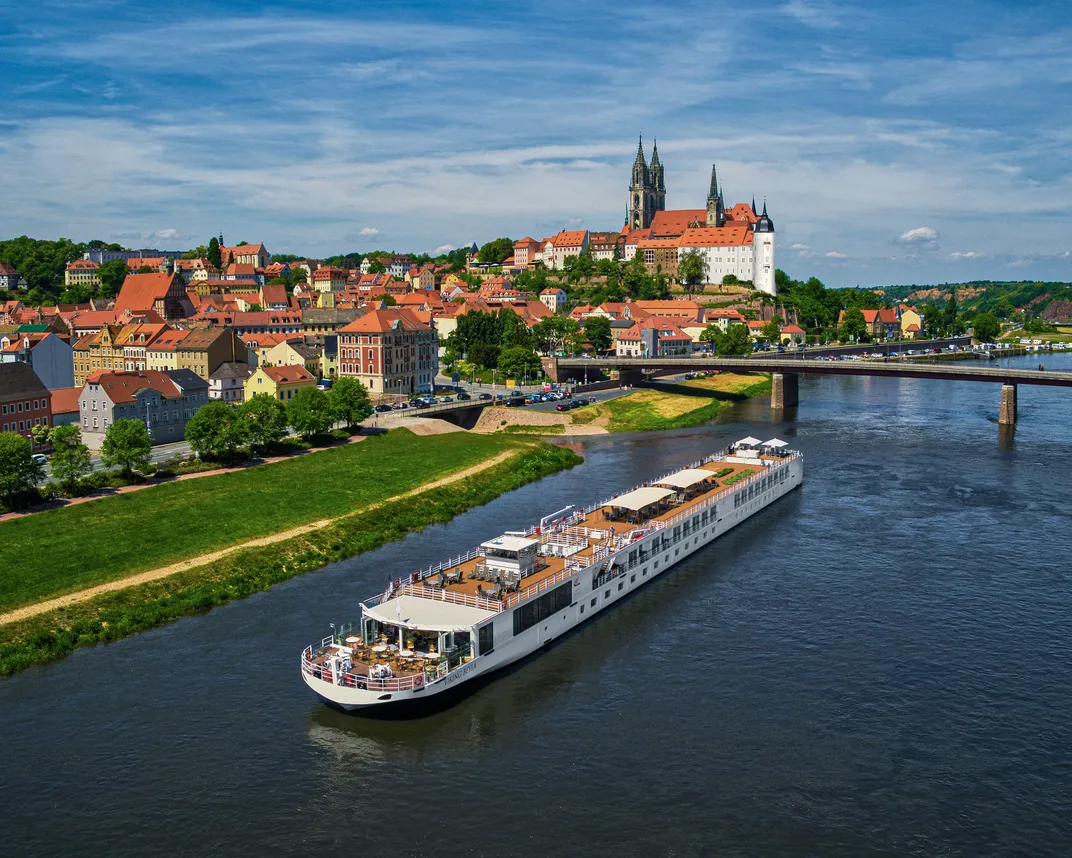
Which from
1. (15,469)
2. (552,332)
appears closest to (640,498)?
(15,469)

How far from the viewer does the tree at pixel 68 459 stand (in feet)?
235

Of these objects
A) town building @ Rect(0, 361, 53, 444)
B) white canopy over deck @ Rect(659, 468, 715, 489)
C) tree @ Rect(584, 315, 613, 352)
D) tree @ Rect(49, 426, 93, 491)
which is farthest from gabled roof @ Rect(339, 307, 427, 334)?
white canopy over deck @ Rect(659, 468, 715, 489)

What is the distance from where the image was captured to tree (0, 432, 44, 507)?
217ft

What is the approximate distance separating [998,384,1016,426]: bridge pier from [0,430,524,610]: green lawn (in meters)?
64.7

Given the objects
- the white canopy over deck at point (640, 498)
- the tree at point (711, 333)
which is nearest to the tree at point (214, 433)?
the white canopy over deck at point (640, 498)

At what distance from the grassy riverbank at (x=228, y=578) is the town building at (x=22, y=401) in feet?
106

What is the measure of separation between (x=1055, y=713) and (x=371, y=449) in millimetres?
67149

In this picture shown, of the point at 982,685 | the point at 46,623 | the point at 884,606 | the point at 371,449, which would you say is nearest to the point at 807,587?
the point at 884,606

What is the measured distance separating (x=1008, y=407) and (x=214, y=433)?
89885 mm

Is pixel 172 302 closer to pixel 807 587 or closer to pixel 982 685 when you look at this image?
pixel 807 587

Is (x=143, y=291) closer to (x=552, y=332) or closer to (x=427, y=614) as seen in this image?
(x=552, y=332)

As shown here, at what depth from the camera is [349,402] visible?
101938mm

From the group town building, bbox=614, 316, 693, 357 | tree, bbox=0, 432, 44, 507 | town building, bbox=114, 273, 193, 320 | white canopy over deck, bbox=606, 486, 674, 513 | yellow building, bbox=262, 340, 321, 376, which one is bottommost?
white canopy over deck, bbox=606, 486, 674, 513

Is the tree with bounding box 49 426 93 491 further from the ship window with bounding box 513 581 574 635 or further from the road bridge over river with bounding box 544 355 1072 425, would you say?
the road bridge over river with bounding box 544 355 1072 425
